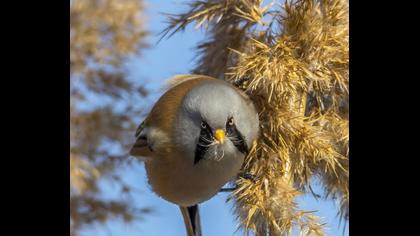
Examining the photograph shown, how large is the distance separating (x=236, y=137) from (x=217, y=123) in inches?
2.2

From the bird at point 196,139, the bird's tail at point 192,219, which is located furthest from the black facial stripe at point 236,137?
the bird's tail at point 192,219

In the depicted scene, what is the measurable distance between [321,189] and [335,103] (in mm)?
165

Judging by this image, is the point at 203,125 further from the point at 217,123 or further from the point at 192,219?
the point at 192,219

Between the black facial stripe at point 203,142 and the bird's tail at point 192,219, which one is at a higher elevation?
the black facial stripe at point 203,142

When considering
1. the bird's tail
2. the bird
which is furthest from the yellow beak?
the bird's tail

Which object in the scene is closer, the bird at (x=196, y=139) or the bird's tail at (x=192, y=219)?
the bird at (x=196, y=139)

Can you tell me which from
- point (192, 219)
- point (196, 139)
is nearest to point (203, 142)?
point (196, 139)

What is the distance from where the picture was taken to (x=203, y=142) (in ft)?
3.49

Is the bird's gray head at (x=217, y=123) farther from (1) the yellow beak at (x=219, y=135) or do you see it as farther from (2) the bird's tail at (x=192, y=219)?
(2) the bird's tail at (x=192, y=219)

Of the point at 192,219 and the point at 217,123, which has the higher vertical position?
the point at 217,123

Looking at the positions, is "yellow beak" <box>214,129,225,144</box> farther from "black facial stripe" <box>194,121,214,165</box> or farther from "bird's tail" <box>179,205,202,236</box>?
"bird's tail" <box>179,205,202,236</box>

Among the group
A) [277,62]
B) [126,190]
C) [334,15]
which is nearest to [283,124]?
[277,62]

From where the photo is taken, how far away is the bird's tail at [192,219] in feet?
4.22
